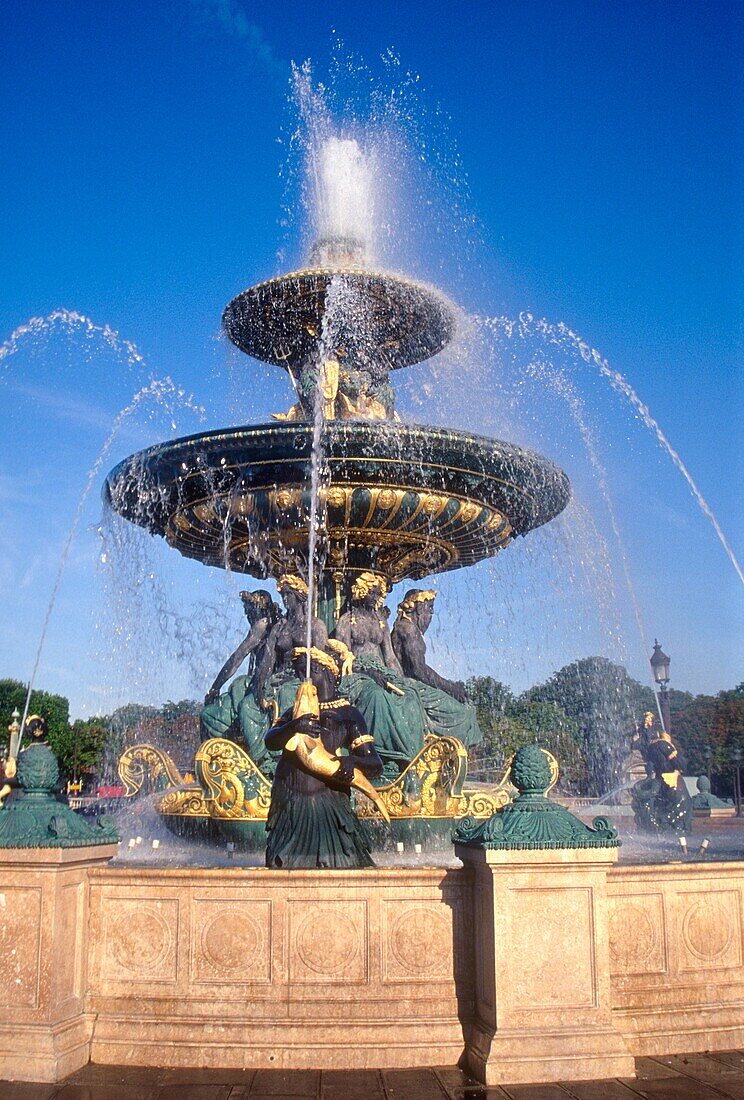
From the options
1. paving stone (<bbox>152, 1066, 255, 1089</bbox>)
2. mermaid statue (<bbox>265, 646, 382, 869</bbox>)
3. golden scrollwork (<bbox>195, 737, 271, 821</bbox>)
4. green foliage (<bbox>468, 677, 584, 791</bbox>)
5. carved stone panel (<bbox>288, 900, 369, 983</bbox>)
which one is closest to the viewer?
paving stone (<bbox>152, 1066, 255, 1089</bbox>)

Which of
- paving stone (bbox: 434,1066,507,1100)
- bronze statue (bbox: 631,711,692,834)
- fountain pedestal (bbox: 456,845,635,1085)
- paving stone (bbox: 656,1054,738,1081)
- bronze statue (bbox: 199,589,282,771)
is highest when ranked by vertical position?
bronze statue (bbox: 199,589,282,771)

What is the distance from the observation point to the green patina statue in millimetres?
6355

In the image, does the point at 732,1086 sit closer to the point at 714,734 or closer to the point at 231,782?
the point at 231,782

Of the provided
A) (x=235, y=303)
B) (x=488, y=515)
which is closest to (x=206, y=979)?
(x=488, y=515)

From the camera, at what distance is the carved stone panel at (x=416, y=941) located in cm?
639

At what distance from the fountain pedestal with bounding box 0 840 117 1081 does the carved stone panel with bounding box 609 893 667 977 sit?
321 cm

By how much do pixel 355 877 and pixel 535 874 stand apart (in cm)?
111

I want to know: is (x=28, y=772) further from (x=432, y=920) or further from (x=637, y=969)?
(x=637, y=969)

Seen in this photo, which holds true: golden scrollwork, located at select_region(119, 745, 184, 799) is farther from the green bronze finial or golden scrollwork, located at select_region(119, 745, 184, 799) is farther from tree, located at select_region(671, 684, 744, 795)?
tree, located at select_region(671, 684, 744, 795)

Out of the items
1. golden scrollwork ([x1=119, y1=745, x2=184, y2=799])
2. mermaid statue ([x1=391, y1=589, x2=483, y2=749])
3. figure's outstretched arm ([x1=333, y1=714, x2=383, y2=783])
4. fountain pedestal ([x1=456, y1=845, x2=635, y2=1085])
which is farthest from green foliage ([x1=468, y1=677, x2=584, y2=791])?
fountain pedestal ([x1=456, y1=845, x2=635, y2=1085])

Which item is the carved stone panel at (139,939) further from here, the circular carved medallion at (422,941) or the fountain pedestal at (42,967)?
the circular carved medallion at (422,941)

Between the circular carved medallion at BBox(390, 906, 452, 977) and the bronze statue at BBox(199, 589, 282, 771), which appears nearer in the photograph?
the circular carved medallion at BBox(390, 906, 452, 977)

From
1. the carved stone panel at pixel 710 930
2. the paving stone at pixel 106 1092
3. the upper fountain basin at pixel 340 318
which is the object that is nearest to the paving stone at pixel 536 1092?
the carved stone panel at pixel 710 930

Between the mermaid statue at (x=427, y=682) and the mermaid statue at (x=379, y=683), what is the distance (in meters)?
0.14
